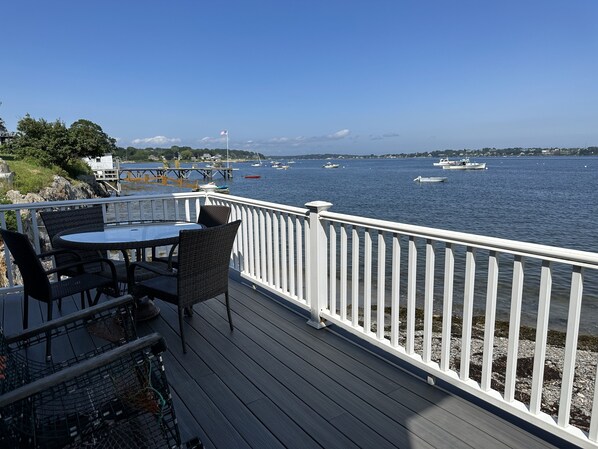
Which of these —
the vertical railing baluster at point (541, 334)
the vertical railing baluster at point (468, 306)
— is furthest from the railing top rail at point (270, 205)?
the vertical railing baluster at point (541, 334)

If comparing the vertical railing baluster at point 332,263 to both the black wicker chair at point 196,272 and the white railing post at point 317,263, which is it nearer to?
the white railing post at point 317,263

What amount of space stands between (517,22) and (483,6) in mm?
3494

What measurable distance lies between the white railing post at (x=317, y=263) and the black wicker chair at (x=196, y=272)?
620 millimetres

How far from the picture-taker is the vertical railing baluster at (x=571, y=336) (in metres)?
1.54

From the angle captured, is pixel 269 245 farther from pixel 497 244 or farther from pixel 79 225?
pixel 497 244

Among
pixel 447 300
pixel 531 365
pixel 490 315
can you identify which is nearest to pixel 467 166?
pixel 531 365

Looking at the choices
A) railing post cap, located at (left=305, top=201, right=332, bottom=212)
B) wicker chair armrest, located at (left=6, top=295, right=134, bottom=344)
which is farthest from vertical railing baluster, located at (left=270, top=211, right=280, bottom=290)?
wicker chair armrest, located at (left=6, top=295, right=134, bottom=344)

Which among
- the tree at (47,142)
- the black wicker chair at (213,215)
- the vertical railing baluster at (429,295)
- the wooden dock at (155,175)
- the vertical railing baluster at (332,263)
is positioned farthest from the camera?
the wooden dock at (155,175)

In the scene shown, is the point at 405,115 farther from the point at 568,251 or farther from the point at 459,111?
the point at 568,251

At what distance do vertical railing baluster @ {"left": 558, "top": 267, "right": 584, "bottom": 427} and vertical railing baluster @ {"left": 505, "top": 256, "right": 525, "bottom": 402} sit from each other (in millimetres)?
196

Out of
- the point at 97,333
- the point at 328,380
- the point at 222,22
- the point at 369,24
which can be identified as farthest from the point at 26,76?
the point at 328,380

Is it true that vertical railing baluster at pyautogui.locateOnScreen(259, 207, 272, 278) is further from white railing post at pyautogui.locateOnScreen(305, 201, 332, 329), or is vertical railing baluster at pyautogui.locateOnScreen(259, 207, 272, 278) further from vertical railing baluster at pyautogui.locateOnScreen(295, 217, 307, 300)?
white railing post at pyautogui.locateOnScreen(305, 201, 332, 329)

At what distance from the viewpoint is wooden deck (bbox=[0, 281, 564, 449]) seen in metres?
1.80

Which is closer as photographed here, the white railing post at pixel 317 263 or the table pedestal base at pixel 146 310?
the white railing post at pixel 317 263
